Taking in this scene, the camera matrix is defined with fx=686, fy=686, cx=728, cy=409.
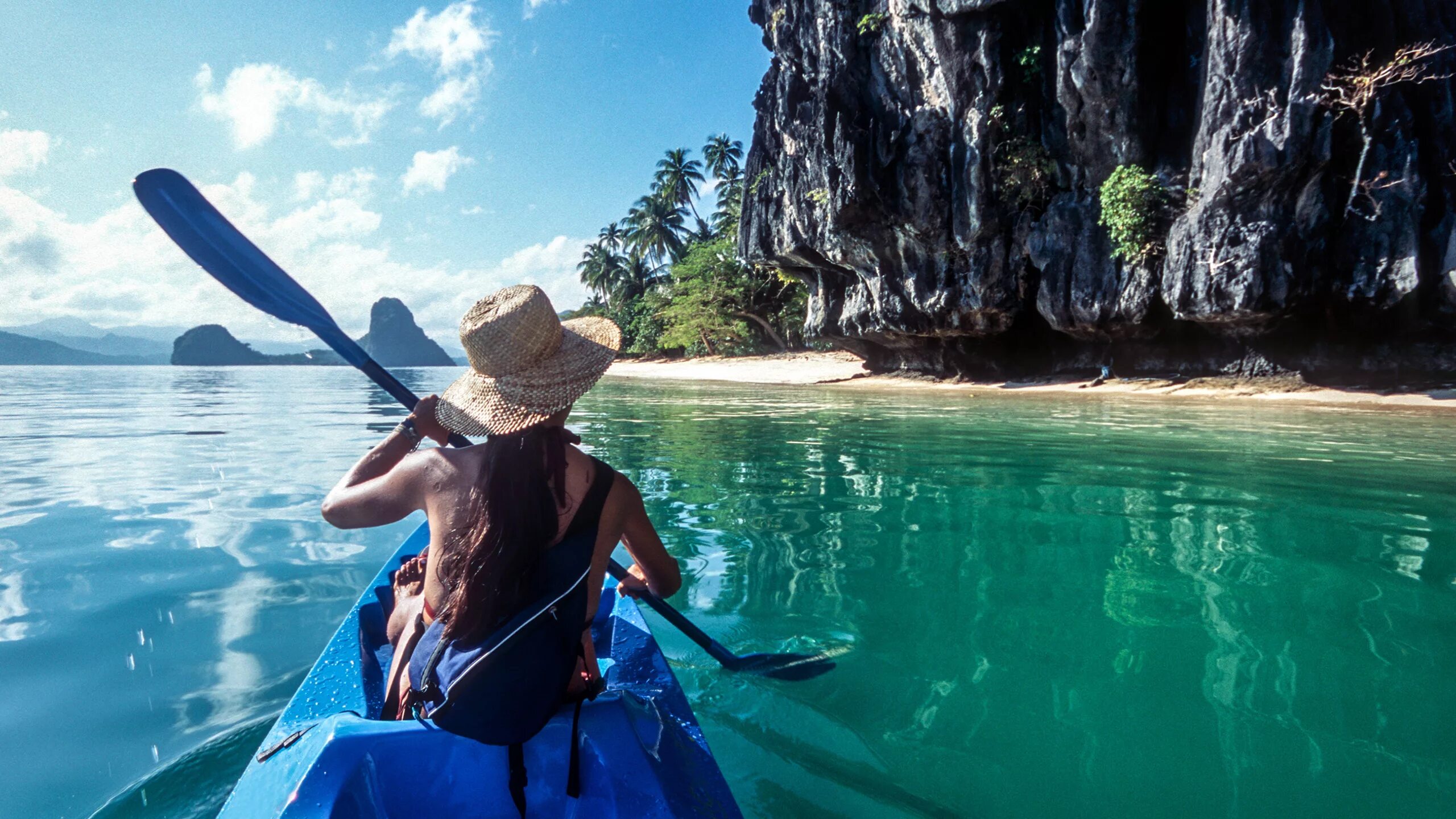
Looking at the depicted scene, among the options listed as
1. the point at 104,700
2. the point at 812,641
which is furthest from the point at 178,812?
the point at 812,641

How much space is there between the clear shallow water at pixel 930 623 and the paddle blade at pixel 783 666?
74 mm

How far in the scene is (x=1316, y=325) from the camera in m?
14.2

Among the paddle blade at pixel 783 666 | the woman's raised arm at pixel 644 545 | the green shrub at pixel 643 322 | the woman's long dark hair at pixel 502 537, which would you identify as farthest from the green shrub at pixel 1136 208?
the green shrub at pixel 643 322

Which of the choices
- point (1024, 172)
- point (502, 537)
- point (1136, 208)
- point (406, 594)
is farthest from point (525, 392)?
point (1024, 172)

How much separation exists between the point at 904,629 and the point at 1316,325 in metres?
16.1

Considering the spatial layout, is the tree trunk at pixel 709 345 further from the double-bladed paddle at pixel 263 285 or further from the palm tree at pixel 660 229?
the double-bladed paddle at pixel 263 285

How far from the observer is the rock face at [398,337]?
152m

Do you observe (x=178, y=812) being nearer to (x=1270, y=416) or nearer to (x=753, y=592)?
(x=753, y=592)

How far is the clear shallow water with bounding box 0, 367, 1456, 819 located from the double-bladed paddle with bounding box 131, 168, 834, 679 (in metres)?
0.13

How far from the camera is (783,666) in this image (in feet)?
9.09

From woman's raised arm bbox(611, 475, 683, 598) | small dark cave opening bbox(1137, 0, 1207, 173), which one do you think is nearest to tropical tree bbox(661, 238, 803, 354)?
small dark cave opening bbox(1137, 0, 1207, 173)

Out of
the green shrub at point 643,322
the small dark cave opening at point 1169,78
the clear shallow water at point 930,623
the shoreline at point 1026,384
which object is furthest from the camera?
the green shrub at point 643,322

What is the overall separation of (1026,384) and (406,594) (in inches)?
730

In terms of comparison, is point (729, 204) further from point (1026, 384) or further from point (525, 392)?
point (525, 392)
